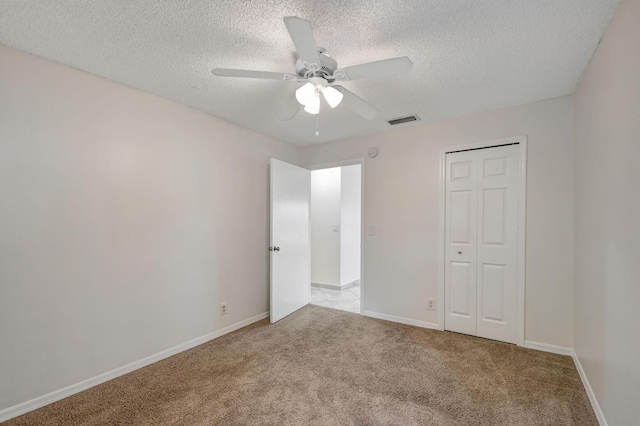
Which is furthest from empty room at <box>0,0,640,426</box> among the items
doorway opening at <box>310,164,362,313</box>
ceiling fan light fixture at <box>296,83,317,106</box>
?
doorway opening at <box>310,164,362,313</box>

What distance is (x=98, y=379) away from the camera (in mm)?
2068

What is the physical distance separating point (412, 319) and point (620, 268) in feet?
6.90

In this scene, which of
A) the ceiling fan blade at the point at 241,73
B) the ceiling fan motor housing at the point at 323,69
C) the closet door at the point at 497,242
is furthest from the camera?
the closet door at the point at 497,242

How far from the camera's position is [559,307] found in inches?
97.6

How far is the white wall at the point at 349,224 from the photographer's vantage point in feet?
16.1

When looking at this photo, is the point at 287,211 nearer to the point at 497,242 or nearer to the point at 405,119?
the point at 405,119

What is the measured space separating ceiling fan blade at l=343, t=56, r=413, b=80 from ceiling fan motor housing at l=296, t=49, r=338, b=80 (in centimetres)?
15

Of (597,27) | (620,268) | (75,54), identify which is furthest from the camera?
(75,54)

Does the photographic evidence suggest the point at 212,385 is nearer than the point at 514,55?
No

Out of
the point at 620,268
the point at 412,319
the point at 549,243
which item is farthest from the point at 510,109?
the point at 412,319

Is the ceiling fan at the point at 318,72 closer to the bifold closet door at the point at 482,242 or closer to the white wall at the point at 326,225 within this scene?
the bifold closet door at the point at 482,242

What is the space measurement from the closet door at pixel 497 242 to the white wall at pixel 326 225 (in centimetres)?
244

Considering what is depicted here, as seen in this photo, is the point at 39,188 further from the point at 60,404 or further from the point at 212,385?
the point at 212,385

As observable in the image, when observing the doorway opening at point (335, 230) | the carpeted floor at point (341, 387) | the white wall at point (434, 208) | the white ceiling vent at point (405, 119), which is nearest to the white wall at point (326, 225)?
the doorway opening at point (335, 230)
